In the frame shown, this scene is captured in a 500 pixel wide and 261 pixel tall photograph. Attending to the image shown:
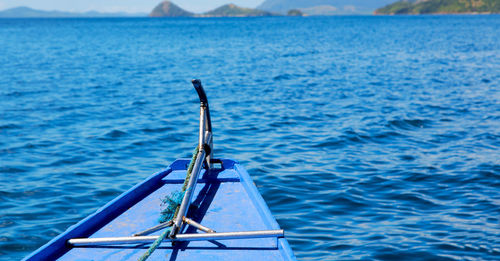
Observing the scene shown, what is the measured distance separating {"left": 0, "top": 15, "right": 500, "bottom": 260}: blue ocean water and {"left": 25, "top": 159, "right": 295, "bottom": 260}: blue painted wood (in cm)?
158

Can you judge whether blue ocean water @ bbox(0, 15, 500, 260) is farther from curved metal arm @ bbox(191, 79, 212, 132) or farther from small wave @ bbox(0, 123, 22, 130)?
curved metal arm @ bbox(191, 79, 212, 132)

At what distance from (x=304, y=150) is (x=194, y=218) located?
23.5ft

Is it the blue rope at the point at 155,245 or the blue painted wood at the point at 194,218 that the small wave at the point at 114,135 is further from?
the blue rope at the point at 155,245

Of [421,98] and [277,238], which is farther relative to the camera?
[421,98]

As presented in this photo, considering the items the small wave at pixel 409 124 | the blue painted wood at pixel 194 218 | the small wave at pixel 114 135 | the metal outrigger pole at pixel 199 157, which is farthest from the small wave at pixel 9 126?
the small wave at pixel 409 124

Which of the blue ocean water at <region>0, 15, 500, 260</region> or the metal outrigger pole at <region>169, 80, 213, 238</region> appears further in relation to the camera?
the blue ocean water at <region>0, 15, 500, 260</region>

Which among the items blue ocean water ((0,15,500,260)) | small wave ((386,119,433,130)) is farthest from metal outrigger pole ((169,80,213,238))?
small wave ((386,119,433,130))

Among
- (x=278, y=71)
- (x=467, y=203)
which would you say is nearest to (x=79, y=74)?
(x=278, y=71)

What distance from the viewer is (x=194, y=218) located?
5613mm

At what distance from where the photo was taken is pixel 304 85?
24.1 metres

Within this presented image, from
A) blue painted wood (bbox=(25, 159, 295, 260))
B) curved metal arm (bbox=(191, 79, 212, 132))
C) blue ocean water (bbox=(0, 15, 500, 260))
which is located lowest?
blue ocean water (bbox=(0, 15, 500, 260))

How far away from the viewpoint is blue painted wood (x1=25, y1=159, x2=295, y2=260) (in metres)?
4.62

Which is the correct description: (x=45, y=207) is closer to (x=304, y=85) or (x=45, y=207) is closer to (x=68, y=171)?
(x=68, y=171)

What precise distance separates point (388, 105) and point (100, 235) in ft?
50.4
